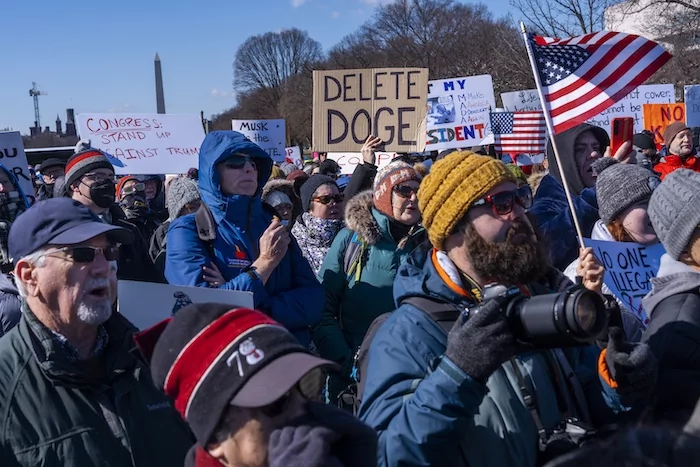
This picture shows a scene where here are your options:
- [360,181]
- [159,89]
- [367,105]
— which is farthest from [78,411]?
[159,89]

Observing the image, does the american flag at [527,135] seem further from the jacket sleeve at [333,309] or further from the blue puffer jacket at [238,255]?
the blue puffer jacket at [238,255]

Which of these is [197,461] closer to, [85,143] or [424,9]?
[85,143]

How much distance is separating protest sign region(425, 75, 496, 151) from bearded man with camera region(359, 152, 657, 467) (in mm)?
8905

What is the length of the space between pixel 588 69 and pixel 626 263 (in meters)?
1.20

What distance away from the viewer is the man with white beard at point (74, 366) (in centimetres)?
241

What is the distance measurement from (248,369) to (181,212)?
5.09 metres

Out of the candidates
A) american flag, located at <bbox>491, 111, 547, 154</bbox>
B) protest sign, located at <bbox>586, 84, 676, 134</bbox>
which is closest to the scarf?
american flag, located at <bbox>491, 111, 547, 154</bbox>

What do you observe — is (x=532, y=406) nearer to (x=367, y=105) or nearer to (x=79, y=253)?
(x=79, y=253)

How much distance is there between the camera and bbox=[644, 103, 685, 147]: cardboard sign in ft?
40.2

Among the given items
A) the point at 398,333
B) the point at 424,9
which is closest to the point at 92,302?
the point at 398,333

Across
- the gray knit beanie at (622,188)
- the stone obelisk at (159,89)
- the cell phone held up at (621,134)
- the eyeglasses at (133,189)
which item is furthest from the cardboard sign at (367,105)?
the stone obelisk at (159,89)

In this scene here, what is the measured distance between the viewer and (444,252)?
8.98 ft

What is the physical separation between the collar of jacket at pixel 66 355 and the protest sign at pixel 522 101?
10.8 m

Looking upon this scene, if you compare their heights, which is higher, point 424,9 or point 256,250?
point 424,9
